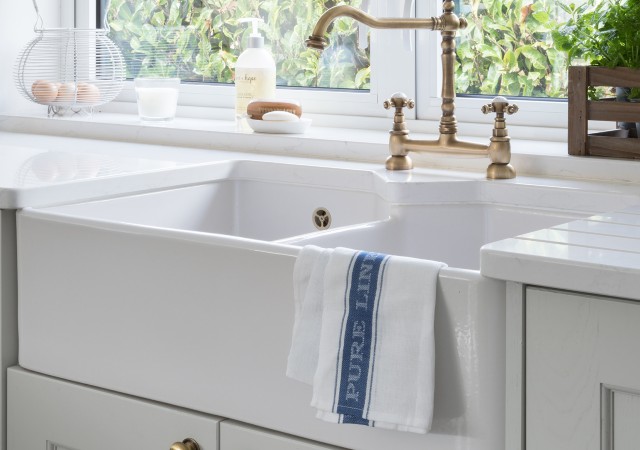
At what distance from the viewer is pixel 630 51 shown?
1.65 metres

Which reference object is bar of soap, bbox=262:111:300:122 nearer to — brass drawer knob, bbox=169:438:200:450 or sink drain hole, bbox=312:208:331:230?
sink drain hole, bbox=312:208:331:230

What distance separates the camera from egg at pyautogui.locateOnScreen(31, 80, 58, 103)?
2467 mm

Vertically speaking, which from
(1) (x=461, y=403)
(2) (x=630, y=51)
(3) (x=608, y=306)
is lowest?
(1) (x=461, y=403)

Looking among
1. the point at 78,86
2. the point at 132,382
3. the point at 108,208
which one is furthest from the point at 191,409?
the point at 78,86

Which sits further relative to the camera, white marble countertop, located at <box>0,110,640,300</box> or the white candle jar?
the white candle jar

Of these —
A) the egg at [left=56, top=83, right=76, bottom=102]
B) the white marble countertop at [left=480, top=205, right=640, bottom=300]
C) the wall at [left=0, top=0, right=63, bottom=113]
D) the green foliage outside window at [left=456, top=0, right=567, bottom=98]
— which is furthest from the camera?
the wall at [left=0, top=0, right=63, bottom=113]

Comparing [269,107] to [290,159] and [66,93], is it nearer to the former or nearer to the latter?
[290,159]

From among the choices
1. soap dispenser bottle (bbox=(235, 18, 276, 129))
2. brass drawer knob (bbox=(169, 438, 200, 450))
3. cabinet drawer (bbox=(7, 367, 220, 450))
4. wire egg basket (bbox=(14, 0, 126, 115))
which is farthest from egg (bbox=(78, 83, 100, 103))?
brass drawer knob (bbox=(169, 438, 200, 450))

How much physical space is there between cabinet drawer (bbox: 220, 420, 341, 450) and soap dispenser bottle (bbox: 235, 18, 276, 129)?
1.03m

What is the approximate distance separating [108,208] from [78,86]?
895 millimetres

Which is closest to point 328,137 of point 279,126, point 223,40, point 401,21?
point 279,126

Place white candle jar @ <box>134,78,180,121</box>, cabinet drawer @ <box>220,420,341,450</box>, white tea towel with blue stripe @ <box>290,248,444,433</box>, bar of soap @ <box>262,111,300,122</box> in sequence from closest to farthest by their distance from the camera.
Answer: white tea towel with blue stripe @ <box>290,248,444,433</box>, cabinet drawer @ <box>220,420,341,450</box>, bar of soap @ <box>262,111,300,122</box>, white candle jar @ <box>134,78,180,121</box>

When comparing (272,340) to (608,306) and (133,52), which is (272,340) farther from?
(133,52)

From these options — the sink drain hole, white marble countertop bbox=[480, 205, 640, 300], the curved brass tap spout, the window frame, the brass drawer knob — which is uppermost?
the curved brass tap spout
